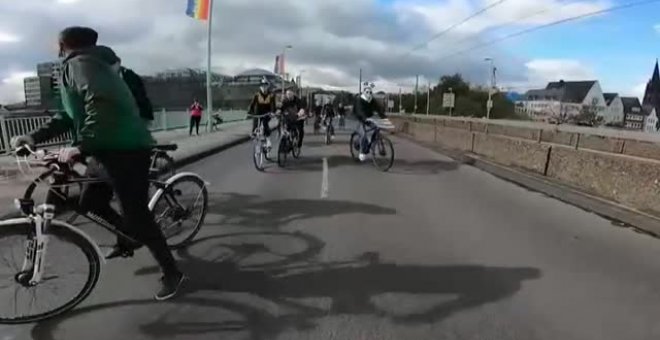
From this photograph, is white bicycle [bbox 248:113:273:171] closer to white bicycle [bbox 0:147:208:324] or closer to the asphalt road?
the asphalt road

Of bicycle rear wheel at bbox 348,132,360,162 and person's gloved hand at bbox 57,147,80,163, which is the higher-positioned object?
person's gloved hand at bbox 57,147,80,163

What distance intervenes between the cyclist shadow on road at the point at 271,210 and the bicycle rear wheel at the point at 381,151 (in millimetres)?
5266

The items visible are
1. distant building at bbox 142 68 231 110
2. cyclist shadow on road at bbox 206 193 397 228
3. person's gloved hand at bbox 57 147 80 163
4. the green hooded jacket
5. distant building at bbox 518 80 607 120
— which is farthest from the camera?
distant building at bbox 518 80 607 120

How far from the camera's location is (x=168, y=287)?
4.60 m

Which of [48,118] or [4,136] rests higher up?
[48,118]

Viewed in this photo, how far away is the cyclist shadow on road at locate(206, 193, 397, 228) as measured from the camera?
293 inches

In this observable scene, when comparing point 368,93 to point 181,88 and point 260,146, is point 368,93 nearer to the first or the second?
point 260,146

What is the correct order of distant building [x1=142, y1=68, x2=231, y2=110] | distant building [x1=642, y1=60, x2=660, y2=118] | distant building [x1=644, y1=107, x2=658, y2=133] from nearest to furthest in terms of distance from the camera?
distant building [x1=142, y1=68, x2=231, y2=110] → distant building [x1=644, y1=107, x2=658, y2=133] → distant building [x1=642, y1=60, x2=660, y2=118]

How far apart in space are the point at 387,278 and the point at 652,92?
10528 centimetres

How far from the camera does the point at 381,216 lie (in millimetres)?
7977

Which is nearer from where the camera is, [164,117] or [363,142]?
[363,142]

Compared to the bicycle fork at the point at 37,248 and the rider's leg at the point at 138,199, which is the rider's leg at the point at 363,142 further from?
the bicycle fork at the point at 37,248

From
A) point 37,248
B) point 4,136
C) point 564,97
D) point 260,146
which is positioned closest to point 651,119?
point 564,97

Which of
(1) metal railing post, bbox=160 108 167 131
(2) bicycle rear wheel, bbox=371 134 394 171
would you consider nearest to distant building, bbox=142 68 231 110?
(1) metal railing post, bbox=160 108 167 131
